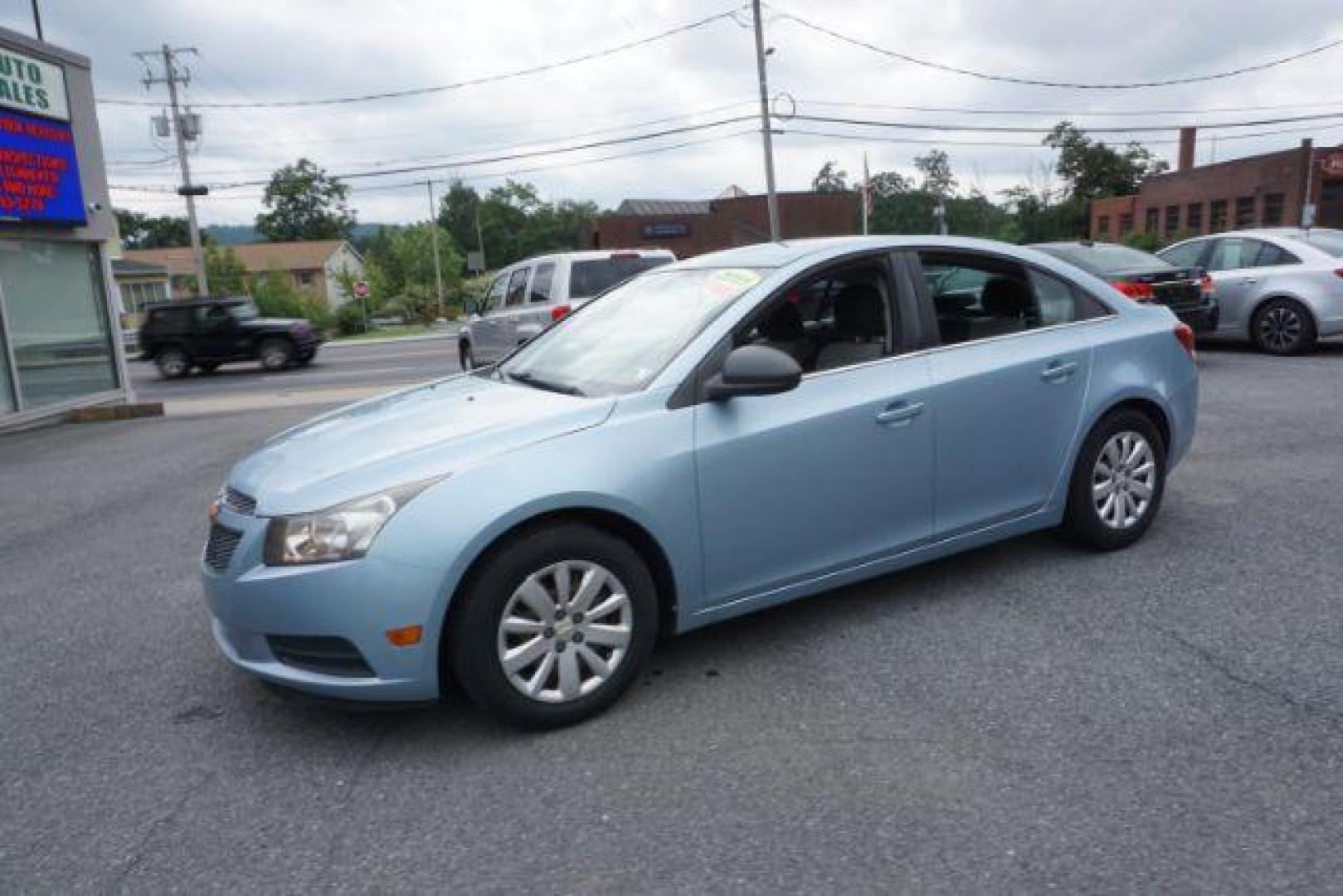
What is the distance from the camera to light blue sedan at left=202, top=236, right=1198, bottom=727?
121 inches

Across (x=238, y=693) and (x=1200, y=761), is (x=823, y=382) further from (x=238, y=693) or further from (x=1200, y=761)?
(x=238, y=693)

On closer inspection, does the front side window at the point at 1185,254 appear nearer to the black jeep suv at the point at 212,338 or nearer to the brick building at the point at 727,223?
the black jeep suv at the point at 212,338

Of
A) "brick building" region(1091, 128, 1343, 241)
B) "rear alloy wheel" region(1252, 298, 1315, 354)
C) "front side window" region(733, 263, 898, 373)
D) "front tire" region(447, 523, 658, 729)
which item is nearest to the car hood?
"front tire" region(447, 523, 658, 729)

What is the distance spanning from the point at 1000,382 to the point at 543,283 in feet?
30.6

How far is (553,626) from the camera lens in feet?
10.5

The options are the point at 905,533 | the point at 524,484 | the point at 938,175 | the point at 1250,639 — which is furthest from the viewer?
the point at 938,175

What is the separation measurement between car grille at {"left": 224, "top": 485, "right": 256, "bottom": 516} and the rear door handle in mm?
3267

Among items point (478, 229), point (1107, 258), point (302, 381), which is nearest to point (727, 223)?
point (302, 381)

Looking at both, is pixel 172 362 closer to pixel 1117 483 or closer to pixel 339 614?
pixel 339 614

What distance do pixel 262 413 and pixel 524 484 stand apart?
1099 centimetres

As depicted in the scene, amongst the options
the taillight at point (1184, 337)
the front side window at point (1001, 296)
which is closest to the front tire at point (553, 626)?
the front side window at point (1001, 296)

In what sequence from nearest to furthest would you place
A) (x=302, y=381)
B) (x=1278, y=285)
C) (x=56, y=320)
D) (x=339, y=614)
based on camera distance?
(x=339, y=614) → (x=1278, y=285) → (x=56, y=320) → (x=302, y=381)

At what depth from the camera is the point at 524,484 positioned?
3.12 m

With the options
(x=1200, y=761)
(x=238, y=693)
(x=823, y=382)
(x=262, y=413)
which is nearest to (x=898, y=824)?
(x=1200, y=761)
